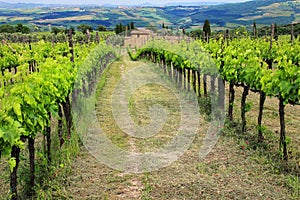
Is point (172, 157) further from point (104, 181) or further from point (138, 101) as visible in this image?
point (138, 101)

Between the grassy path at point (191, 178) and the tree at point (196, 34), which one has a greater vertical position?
the tree at point (196, 34)

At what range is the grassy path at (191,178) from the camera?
559cm

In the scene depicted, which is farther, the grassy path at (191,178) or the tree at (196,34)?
the tree at (196,34)

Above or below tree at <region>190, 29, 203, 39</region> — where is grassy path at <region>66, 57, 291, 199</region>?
below

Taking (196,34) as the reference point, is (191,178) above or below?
below

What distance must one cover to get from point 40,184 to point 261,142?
435 cm

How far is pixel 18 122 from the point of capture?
4258mm

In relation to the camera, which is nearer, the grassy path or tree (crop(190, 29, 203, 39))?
the grassy path

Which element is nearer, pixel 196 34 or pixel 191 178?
pixel 191 178

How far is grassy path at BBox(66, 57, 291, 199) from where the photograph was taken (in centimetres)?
559

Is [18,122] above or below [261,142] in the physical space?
above

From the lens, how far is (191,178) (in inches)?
240

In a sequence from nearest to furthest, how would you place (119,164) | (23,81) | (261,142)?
(23,81) < (119,164) < (261,142)

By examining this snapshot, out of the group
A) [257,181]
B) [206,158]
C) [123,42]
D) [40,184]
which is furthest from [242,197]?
[123,42]
